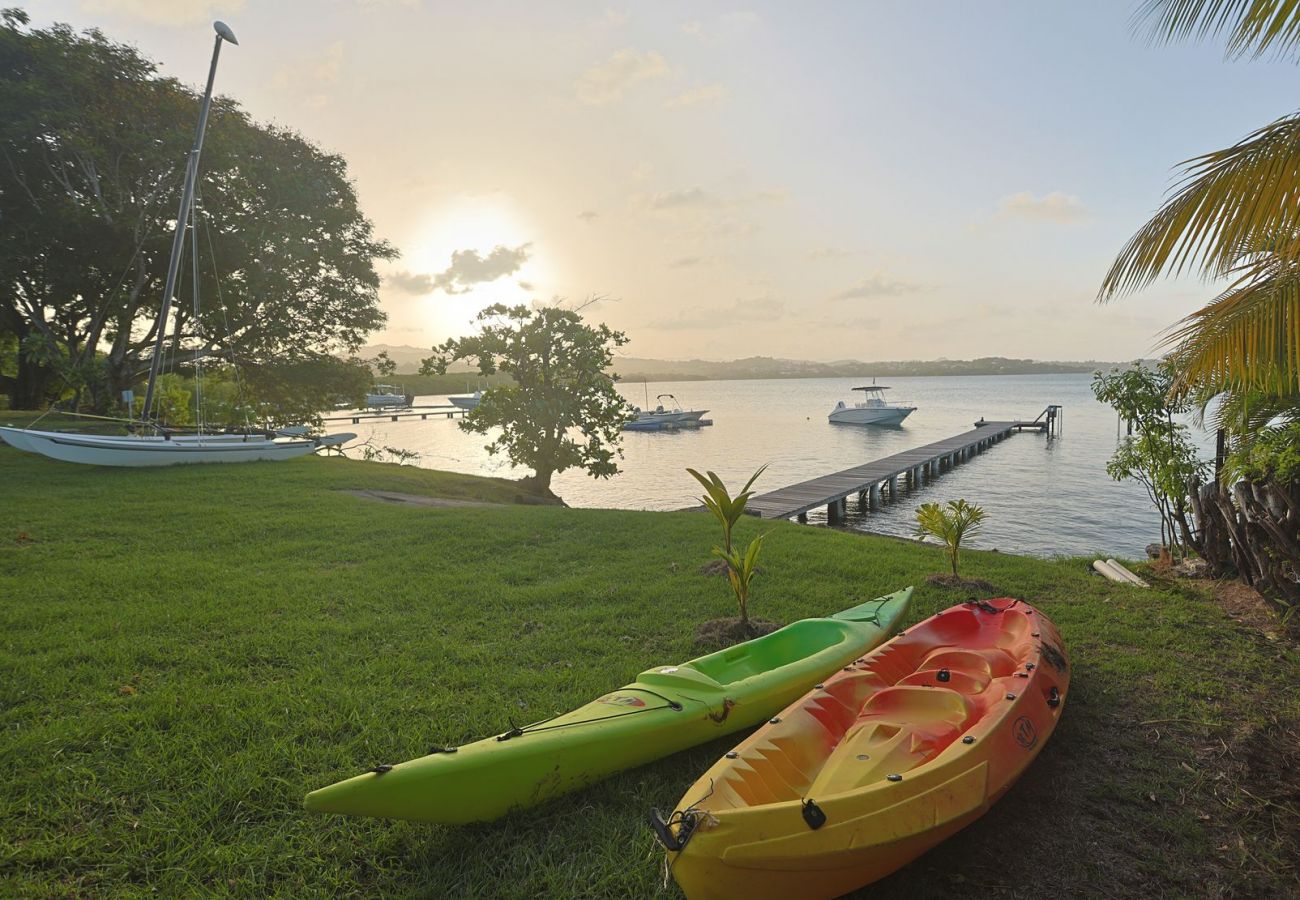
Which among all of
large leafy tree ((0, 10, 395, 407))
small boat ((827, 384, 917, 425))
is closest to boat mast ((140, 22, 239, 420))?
large leafy tree ((0, 10, 395, 407))

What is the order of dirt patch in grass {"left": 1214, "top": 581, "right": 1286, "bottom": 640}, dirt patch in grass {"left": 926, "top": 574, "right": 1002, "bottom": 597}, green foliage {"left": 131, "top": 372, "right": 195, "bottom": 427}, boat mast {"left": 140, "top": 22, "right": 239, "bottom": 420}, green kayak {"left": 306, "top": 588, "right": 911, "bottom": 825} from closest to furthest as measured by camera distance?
green kayak {"left": 306, "top": 588, "right": 911, "bottom": 825}, dirt patch in grass {"left": 1214, "top": 581, "right": 1286, "bottom": 640}, dirt patch in grass {"left": 926, "top": 574, "right": 1002, "bottom": 597}, boat mast {"left": 140, "top": 22, "right": 239, "bottom": 420}, green foliage {"left": 131, "top": 372, "right": 195, "bottom": 427}

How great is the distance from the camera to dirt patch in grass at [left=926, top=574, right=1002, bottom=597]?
264 inches

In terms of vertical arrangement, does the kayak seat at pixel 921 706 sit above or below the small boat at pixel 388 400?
below

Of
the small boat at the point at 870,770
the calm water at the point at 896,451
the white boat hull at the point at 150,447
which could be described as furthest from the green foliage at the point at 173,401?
the small boat at the point at 870,770

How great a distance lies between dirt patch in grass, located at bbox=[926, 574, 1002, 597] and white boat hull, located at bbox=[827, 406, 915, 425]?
3952 cm

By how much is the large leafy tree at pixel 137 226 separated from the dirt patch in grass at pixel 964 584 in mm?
16292

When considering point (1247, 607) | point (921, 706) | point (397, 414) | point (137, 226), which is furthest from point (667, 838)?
point (397, 414)

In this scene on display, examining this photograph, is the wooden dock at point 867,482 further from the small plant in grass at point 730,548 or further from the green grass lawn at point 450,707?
the small plant in grass at point 730,548

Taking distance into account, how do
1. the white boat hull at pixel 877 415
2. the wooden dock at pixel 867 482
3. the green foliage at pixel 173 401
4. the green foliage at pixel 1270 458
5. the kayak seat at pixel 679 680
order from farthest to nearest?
1. the white boat hull at pixel 877 415
2. the green foliage at pixel 173 401
3. the wooden dock at pixel 867 482
4. the green foliage at pixel 1270 458
5. the kayak seat at pixel 679 680

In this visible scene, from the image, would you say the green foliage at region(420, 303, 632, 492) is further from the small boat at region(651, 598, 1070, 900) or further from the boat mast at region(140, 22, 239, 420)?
the small boat at region(651, 598, 1070, 900)

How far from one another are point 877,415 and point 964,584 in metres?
40.0

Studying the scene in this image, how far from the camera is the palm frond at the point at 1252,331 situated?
12.4ft

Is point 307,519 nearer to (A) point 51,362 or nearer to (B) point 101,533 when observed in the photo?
(B) point 101,533

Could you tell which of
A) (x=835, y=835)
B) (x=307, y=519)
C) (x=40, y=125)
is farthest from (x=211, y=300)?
(x=835, y=835)
